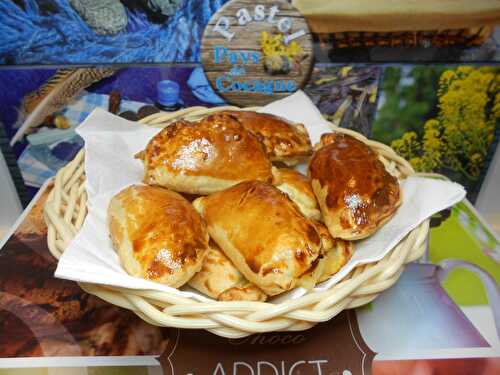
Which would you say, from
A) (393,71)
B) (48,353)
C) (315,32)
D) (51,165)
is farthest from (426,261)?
(51,165)

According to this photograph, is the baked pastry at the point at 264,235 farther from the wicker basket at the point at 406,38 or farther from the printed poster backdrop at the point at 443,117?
the printed poster backdrop at the point at 443,117

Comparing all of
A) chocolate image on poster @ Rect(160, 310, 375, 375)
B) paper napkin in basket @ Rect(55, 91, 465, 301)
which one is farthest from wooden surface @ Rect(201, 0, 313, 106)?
chocolate image on poster @ Rect(160, 310, 375, 375)

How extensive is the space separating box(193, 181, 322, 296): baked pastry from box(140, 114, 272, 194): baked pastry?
0.25ft

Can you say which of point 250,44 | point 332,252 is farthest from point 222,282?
point 250,44

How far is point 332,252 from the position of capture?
96 cm

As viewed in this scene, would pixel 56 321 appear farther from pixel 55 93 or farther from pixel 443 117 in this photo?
pixel 443 117

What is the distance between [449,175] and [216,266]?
1298mm

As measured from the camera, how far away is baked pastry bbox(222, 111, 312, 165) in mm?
1144

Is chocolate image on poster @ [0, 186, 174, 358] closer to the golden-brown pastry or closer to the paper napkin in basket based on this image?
the paper napkin in basket

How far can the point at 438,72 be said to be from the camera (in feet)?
5.06

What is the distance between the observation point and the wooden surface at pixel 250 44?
56.3 inches

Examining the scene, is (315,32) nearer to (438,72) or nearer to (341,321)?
(438,72)

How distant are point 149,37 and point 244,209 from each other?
826 mm

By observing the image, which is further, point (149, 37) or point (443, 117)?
point (443, 117)
